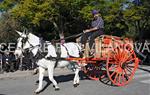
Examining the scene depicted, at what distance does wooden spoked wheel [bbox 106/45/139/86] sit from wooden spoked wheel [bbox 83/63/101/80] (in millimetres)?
724

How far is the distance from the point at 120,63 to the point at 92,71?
1582mm

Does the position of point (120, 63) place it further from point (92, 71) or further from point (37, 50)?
point (37, 50)

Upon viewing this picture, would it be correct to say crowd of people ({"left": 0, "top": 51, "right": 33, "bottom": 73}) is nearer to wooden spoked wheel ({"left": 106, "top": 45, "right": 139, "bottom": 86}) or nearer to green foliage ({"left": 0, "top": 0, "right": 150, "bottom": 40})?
wooden spoked wheel ({"left": 106, "top": 45, "right": 139, "bottom": 86})

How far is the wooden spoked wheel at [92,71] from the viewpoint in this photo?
46.2 ft

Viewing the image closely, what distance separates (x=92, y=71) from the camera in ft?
47.6

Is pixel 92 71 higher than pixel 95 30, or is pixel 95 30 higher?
pixel 95 30

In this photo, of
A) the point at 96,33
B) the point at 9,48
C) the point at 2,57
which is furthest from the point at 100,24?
the point at 9,48

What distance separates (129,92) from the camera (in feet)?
38.5

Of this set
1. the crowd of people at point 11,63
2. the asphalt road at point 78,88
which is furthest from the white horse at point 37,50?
the crowd of people at point 11,63

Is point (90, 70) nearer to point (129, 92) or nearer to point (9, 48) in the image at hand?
point (129, 92)

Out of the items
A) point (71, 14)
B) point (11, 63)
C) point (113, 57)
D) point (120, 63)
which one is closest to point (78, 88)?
point (113, 57)

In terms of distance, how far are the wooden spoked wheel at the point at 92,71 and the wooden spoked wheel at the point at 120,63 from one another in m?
A: 0.72

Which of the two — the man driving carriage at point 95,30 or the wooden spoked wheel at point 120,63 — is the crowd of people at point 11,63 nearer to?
the man driving carriage at point 95,30

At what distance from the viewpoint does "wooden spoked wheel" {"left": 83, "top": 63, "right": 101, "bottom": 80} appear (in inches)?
554
